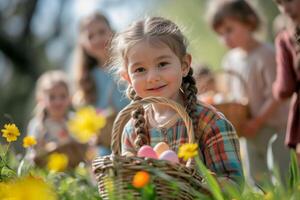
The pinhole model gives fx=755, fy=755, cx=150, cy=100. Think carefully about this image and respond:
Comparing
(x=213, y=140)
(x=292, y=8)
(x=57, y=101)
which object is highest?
(x=292, y=8)

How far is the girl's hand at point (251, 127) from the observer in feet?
18.2

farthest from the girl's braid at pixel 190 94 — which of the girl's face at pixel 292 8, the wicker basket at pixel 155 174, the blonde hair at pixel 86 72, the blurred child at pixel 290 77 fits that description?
the blonde hair at pixel 86 72

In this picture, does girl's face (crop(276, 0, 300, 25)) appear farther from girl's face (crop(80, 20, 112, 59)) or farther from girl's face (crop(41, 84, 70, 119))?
girl's face (crop(41, 84, 70, 119))

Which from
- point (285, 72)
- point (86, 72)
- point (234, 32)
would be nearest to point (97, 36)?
point (86, 72)

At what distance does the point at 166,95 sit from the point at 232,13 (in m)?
2.87

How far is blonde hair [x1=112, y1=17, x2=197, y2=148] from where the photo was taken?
10.3ft

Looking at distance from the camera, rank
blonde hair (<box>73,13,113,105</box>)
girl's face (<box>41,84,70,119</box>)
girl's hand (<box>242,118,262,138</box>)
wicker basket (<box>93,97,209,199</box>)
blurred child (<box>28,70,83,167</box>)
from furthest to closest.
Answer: girl's face (<box>41,84,70,119</box>), blurred child (<box>28,70,83,167</box>), blonde hair (<box>73,13,113,105</box>), girl's hand (<box>242,118,262,138</box>), wicker basket (<box>93,97,209,199</box>)

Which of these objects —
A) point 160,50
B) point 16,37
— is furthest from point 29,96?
point 160,50

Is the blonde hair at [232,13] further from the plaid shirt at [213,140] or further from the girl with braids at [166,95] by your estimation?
the plaid shirt at [213,140]

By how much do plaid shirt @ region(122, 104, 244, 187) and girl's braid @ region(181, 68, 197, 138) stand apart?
2 cm

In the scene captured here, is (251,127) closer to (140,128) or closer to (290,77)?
(290,77)

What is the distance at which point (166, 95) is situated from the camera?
10.3ft

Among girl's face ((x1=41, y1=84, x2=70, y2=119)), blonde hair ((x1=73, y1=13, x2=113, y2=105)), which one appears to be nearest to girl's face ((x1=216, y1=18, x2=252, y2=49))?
blonde hair ((x1=73, y1=13, x2=113, y2=105))

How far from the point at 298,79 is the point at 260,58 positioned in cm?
129
